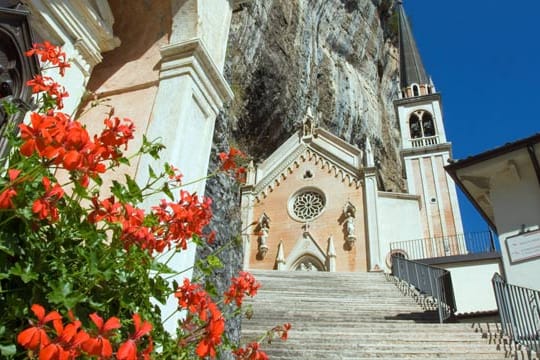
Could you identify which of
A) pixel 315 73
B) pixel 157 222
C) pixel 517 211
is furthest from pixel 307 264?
pixel 157 222

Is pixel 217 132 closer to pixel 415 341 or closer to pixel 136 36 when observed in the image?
pixel 136 36

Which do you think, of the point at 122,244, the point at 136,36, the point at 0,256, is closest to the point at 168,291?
the point at 122,244

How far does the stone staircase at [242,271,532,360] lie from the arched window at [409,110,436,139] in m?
18.8

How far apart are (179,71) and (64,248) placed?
1759 mm

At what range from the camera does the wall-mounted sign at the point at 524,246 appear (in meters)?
7.29

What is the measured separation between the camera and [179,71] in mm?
2799

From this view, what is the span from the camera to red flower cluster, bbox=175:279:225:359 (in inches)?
50.1

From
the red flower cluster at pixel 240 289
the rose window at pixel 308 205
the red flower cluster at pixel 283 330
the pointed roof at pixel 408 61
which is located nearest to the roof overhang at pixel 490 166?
the red flower cluster at pixel 283 330

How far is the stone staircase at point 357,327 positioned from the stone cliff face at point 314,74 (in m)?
4.44

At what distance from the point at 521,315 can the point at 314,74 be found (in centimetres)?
2237

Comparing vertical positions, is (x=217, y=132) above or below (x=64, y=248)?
above

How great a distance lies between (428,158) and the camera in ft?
85.4

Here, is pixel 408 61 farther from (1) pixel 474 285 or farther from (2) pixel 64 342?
(2) pixel 64 342

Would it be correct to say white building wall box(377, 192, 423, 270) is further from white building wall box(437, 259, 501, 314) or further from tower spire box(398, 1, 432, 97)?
tower spire box(398, 1, 432, 97)
